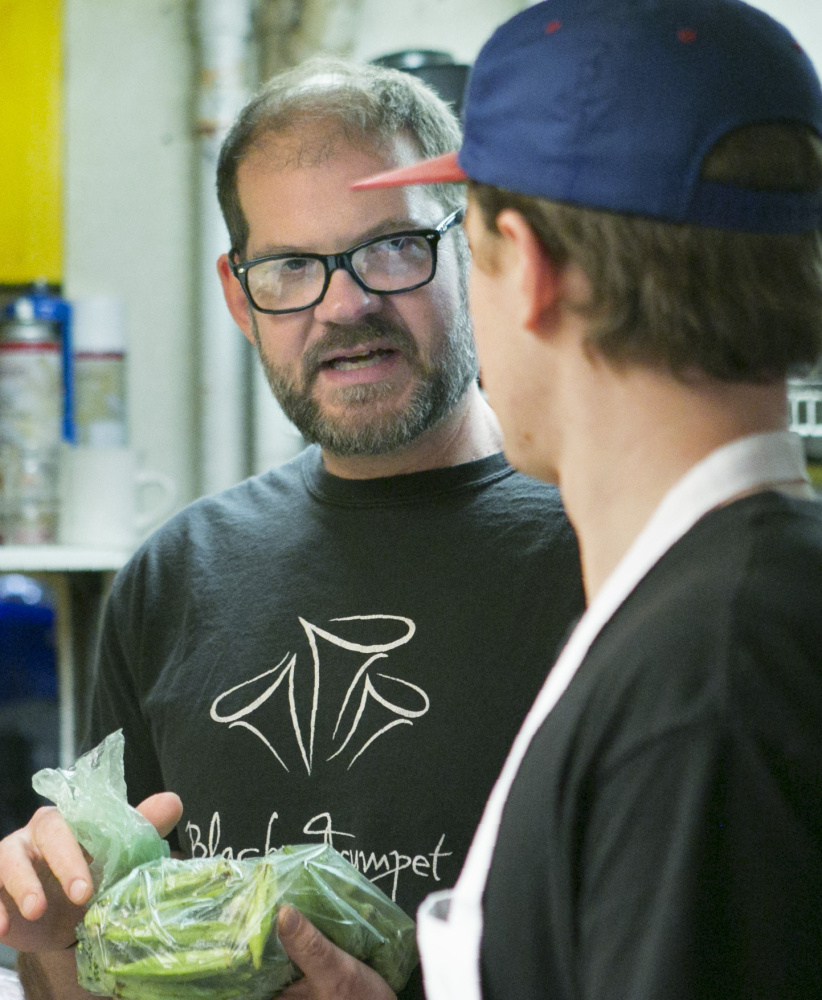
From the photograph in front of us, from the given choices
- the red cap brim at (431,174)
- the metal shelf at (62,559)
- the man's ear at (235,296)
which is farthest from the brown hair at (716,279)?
the metal shelf at (62,559)

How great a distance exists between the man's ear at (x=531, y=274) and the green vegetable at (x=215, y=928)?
1.35ft

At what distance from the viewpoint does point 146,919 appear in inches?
28.7

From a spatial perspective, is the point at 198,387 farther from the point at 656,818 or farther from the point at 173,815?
the point at 656,818

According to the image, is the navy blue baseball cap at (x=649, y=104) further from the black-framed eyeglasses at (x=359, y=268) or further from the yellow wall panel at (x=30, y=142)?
the yellow wall panel at (x=30, y=142)

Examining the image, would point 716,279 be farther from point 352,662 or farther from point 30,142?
point 30,142

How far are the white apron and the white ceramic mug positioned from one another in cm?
159

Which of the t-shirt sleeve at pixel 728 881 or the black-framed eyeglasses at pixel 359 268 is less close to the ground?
the black-framed eyeglasses at pixel 359 268

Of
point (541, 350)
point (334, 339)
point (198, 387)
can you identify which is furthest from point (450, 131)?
point (198, 387)

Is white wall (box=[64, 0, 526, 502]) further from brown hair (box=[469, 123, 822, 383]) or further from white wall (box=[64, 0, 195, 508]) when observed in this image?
brown hair (box=[469, 123, 822, 383])

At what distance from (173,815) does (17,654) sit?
4.47ft

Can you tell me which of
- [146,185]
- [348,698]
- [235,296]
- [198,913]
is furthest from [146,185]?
[198,913]

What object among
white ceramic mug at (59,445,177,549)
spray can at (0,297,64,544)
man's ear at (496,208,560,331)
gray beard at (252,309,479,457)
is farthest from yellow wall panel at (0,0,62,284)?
man's ear at (496,208,560,331)

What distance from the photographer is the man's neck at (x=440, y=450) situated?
1183 mm

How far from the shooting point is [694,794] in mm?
475
